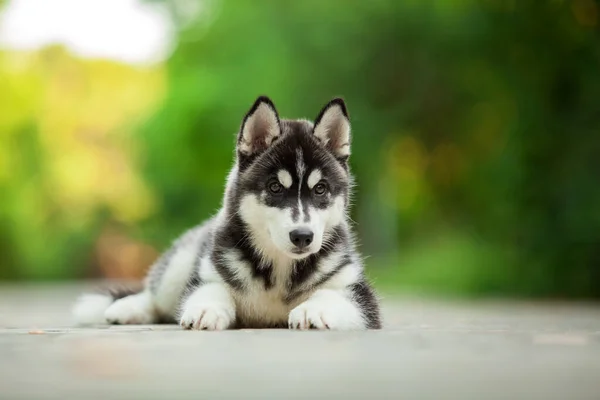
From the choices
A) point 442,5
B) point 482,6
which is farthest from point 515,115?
point 442,5

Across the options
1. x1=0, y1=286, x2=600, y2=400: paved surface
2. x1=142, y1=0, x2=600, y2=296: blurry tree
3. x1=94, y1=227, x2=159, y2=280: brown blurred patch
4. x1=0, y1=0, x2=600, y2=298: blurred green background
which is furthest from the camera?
x1=94, y1=227, x2=159, y2=280: brown blurred patch

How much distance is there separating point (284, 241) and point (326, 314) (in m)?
0.46

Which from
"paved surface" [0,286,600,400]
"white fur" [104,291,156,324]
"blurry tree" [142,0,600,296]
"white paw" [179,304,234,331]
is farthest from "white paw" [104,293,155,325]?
"blurry tree" [142,0,600,296]

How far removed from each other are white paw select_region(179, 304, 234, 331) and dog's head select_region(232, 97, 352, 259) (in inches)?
19.2

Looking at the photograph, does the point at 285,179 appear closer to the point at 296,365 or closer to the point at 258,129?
the point at 258,129

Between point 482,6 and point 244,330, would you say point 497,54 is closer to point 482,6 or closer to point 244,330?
point 482,6

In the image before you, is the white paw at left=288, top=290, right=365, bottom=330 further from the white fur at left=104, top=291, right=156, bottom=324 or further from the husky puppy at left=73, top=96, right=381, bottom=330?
the white fur at left=104, top=291, right=156, bottom=324

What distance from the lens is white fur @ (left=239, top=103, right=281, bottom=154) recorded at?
5.18 meters

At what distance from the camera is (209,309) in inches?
187

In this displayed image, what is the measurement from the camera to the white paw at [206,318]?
472 centimetres

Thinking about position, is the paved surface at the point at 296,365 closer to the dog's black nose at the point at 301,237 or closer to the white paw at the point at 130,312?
the dog's black nose at the point at 301,237

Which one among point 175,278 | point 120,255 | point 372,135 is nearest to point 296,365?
point 175,278

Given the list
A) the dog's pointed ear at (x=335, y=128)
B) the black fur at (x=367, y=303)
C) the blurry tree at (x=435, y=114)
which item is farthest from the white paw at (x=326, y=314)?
the blurry tree at (x=435, y=114)

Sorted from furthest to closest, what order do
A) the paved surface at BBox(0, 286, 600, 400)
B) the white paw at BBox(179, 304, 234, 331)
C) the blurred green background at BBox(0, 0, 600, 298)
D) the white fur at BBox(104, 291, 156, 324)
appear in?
the blurred green background at BBox(0, 0, 600, 298) < the white fur at BBox(104, 291, 156, 324) < the white paw at BBox(179, 304, 234, 331) < the paved surface at BBox(0, 286, 600, 400)
